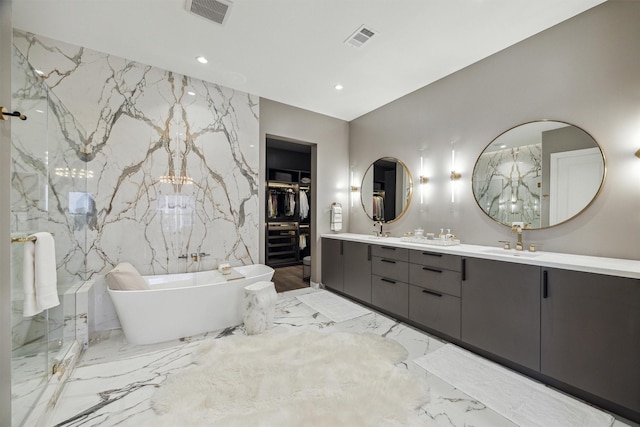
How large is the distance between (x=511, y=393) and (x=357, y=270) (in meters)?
1.98

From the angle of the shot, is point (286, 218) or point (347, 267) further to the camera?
point (286, 218)

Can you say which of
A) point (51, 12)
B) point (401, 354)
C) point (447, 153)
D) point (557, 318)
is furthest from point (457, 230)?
point (51, 12)

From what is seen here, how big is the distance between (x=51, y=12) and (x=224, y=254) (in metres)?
2.72

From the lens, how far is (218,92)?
3307mm

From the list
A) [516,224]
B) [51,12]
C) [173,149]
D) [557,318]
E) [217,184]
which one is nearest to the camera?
[557,318]

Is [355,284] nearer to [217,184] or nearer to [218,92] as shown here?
[217,184]

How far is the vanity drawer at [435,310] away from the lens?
7.82 ft

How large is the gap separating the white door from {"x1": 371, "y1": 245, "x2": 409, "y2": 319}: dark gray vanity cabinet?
1366 millimetres

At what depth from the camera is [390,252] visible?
302 cm

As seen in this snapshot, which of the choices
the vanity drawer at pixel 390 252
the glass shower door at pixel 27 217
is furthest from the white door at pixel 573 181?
the glass shower door at pixel 27 217

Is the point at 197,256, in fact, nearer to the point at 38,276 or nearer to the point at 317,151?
the point at 38,276

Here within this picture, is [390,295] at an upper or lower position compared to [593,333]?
lower

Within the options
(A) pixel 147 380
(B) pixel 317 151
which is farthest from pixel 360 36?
(A) pixel 147 380

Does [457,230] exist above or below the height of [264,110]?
below
